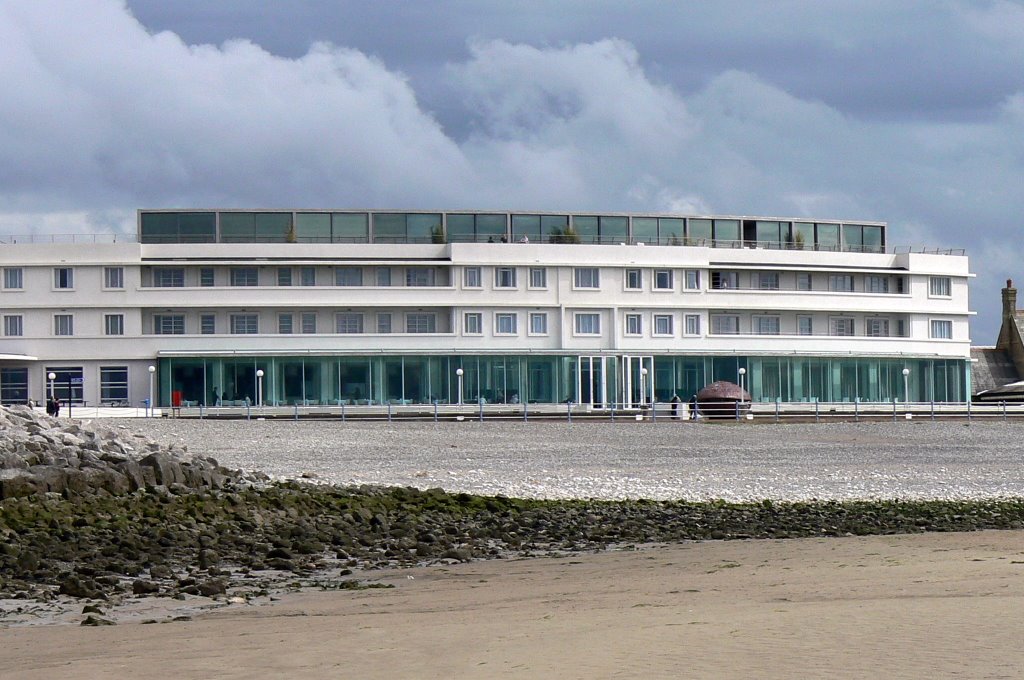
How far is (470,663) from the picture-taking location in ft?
31.1

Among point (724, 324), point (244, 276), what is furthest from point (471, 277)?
point (724, 324)

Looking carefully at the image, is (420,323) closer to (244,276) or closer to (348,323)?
(348,323)

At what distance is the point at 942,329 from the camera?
9125 centimetres

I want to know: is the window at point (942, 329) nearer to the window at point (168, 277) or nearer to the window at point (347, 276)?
the window at point (347, 276)

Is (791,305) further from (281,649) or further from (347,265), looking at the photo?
(281,649)

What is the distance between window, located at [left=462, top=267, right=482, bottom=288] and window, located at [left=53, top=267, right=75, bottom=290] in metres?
21.9

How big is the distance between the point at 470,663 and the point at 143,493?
1411cm

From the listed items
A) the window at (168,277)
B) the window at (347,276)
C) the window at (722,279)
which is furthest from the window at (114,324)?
the window at (722,279)

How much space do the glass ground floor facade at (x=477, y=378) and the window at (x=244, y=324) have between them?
7.12ft

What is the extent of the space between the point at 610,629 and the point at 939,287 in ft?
279

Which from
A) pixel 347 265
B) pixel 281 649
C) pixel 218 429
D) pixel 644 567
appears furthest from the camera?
pixel 347 265

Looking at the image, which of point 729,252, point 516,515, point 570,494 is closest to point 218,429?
point 570,494

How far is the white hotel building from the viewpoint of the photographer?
80.8 metres

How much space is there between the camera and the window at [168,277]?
81.8m
